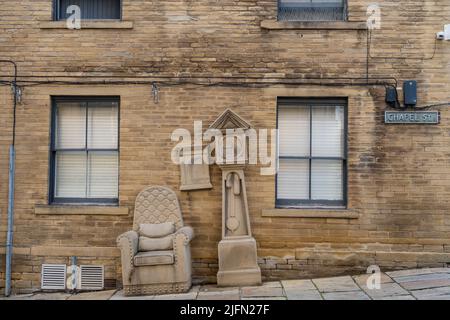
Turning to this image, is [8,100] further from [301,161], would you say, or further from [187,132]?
[301,161]

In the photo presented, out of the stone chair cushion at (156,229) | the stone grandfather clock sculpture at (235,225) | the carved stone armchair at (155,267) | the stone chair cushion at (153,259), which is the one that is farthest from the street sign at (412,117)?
the stone chair cushion at (153,259)

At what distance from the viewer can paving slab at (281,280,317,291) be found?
7.14 metres

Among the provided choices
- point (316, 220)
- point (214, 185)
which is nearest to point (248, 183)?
point (214, 185)

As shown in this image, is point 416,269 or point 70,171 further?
point 70,171

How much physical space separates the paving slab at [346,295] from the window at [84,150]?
3760 mm

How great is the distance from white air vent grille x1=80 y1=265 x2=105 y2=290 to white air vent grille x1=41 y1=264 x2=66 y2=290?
30 cm

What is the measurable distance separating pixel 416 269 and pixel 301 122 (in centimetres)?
294

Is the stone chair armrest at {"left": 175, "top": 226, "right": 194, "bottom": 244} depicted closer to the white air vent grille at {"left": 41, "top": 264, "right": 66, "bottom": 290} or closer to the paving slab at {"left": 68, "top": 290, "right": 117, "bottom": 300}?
the paving slab at {"left": 68, "top": 290, "right": 117, "bottom": 300}

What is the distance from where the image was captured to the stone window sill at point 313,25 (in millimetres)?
7828

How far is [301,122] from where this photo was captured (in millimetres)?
8023

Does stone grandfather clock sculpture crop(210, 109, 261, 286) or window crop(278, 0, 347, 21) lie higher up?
window crop(278, 0, 347, 21)

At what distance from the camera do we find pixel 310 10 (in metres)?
8.15

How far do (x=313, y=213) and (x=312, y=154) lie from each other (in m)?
0.99

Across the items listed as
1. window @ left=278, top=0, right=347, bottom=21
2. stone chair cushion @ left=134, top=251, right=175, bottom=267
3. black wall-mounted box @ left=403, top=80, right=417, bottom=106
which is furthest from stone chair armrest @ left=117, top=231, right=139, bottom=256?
black wall-mounted box @ left=403, top=80, right=417, bottom=106
